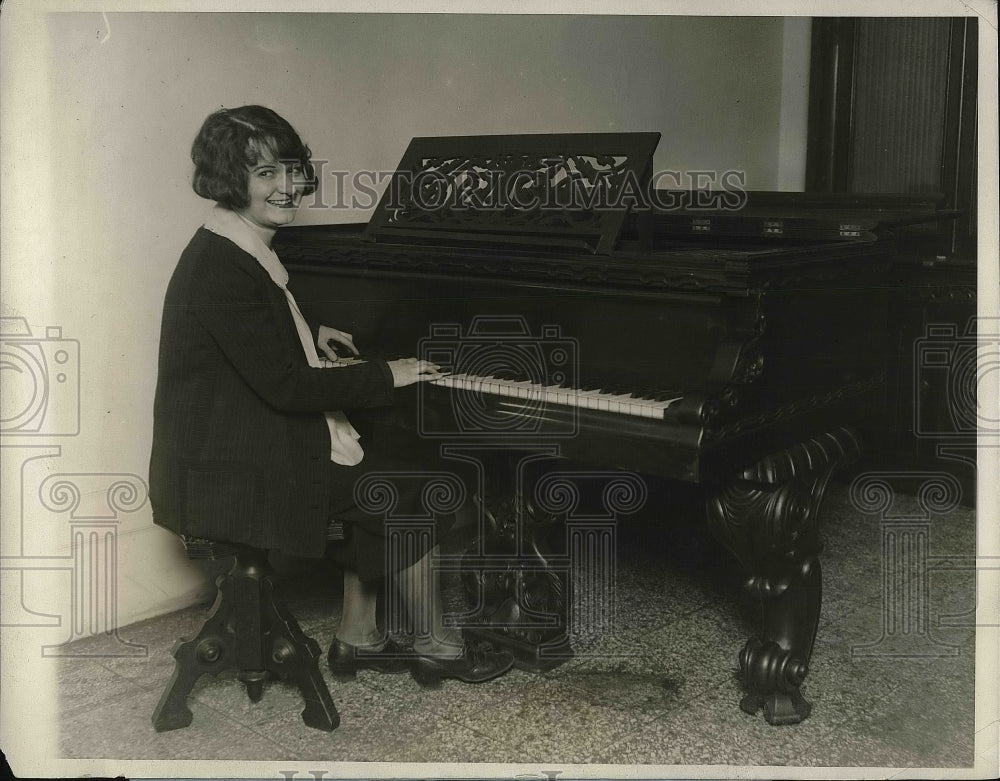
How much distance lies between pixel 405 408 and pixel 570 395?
49cm

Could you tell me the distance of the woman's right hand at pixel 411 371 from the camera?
2.71 metres

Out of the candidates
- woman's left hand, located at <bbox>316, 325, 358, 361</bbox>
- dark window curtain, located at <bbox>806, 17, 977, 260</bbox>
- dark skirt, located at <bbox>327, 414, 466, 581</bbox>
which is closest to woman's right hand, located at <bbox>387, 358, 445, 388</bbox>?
dark skirt, located at <bbox>327, 414, 466, 581</bbox>

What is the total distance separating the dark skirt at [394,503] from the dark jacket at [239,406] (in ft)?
0.33

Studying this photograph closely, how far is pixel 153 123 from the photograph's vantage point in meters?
2.83

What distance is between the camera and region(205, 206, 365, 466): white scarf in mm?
2637

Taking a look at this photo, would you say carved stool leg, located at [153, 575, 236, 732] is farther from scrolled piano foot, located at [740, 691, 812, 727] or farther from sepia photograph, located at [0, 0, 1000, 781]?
scrolled piano foot, located at [740, 691, 812, 727]

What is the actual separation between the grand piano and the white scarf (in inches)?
6.3

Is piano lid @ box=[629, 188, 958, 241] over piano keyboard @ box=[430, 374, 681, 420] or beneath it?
over

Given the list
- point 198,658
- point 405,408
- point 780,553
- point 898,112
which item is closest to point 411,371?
point 405,408

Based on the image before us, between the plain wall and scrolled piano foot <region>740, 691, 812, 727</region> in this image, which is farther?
scrolled piano foot <region>740, 691, 812, 727</region>

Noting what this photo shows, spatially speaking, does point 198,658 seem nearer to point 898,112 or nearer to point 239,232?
point 239,232

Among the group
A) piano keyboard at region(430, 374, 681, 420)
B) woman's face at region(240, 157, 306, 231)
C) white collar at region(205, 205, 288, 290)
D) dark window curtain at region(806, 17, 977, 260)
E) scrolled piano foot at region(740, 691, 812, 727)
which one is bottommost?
scrolled piano foot at region(740, 691, 812, 727)

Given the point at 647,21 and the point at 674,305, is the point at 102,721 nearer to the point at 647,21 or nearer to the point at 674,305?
the point at 674,305

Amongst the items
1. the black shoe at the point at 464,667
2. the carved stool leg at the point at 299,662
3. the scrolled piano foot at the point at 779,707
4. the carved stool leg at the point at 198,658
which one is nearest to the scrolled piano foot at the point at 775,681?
the scrolled piano foot at the point at 779,707
